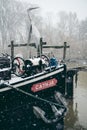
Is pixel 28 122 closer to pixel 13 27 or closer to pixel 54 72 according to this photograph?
pixel 54 72

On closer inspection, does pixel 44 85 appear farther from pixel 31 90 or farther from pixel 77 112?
pixel 77 112

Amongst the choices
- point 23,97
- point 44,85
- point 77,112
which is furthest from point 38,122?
point 77,112

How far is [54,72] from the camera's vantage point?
8.77 m

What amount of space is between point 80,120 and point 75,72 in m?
3.33

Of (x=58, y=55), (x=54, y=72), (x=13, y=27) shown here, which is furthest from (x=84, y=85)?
(x=13, y=27)

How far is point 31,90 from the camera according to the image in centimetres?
820

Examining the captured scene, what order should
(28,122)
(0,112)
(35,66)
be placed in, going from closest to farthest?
(0,112), (28,122), (35,66)

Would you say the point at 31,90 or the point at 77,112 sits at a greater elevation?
the point at 31,90

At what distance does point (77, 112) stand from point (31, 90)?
334 centimetres

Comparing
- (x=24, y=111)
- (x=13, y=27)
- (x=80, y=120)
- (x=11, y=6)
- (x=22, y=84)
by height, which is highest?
(x=11, y=6)

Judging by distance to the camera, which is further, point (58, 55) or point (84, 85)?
point (58, 55)

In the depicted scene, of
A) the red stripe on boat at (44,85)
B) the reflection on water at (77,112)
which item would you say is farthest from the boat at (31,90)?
the reflection on water at (77,112)

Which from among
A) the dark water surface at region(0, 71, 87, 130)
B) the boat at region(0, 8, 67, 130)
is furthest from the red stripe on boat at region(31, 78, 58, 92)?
the dark water surface at region(0, 71, 87, 130)

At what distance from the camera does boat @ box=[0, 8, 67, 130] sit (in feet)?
25.5
